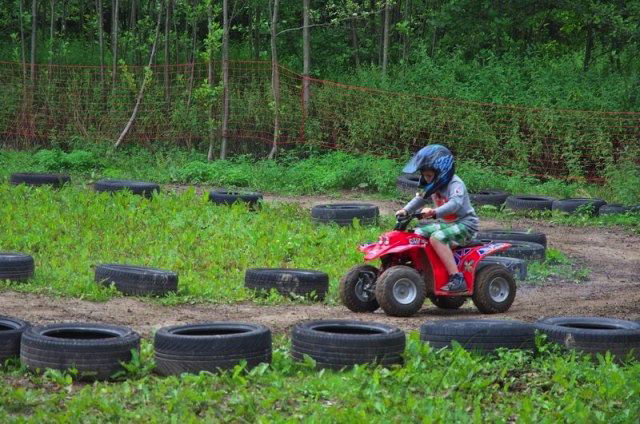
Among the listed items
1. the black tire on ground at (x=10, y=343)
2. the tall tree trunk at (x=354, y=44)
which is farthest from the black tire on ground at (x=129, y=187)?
the tall tree trunk at (x=354, y=44)

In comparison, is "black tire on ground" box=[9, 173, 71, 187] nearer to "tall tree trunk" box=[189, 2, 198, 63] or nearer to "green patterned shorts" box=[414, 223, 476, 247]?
"tall tree trunk" box=[189, 2, 198, 63]

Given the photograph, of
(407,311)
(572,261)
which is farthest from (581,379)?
(572,261)

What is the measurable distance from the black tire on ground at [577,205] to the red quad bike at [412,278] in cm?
863

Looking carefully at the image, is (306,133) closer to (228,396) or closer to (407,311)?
(407,311)

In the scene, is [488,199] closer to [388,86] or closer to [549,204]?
[549,204]

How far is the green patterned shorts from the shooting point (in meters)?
10.7

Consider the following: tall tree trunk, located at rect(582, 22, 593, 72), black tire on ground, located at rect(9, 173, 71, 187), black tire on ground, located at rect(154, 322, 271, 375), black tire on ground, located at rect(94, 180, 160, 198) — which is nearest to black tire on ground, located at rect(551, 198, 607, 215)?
black tire on ground, located at rect(94, 180, 160, 198)

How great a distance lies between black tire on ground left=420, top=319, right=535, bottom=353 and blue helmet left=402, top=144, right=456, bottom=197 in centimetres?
247

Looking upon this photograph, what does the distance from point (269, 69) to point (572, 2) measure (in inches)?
325

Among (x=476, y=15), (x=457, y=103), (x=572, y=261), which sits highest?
(x=476, y=15)

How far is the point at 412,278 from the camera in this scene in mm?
10602

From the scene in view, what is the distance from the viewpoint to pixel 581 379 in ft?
25.5

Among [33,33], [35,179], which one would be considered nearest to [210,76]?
[33,33]

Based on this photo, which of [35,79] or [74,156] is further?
[35,79]
